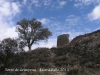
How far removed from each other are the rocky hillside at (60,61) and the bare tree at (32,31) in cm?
771

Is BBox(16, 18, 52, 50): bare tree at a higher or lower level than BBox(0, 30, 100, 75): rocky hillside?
higher

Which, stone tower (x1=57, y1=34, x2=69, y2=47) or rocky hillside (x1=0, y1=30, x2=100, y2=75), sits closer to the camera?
rocky hillside (x1=0, y1=30, x2=100, y2=75)

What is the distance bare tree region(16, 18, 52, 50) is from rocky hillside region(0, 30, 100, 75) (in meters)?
7.71

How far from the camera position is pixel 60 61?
19.2 meters

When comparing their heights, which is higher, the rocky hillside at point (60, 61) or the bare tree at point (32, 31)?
the bare tree at point (32, 31)

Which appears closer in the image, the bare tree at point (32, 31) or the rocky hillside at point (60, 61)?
the rocky hillside at point (60, 61)

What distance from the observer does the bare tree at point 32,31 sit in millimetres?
31031

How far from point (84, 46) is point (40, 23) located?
12.5 m

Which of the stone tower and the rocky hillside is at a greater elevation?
the stone tower

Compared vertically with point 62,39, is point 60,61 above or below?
below

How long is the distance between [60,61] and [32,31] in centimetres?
1355

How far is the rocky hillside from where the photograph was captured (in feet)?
52.8

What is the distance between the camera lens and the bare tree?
1222 inches

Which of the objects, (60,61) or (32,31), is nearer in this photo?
(60,61)
